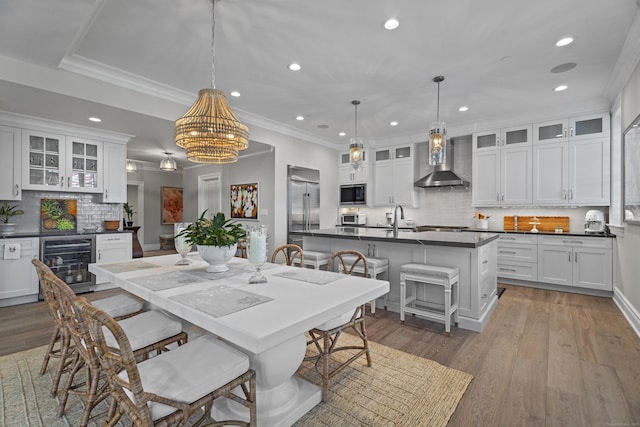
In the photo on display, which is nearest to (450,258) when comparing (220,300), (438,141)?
(438,141)

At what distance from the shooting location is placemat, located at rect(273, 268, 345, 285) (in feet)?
6.09

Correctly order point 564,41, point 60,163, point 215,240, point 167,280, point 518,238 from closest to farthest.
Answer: point 167,280
point 215,240
point 564,41
point 60,163
point 518,238

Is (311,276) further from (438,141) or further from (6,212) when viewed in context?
Answer: (6,212)

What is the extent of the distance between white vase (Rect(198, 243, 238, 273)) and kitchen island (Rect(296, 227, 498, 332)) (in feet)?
5.66

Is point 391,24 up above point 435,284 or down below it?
above

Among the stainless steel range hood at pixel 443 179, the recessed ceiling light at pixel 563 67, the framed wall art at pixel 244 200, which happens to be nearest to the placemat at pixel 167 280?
the framed wall art at pixel 244 200

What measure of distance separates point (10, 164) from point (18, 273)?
1.41 metres

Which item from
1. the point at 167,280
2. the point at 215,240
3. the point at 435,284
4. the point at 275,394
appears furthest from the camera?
the point at 435,284

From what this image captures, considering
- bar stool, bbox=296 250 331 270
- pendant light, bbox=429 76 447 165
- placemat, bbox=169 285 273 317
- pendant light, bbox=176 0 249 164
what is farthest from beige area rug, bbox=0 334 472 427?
pendant light, bbox=429 76 447 165

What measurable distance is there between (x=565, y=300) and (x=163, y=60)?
18.3ft

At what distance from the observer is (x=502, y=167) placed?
5004 millimetres

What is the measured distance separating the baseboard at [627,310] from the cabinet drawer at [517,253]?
0.94 meters

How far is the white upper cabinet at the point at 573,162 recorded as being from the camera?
4.24 m

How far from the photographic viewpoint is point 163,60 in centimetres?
309
